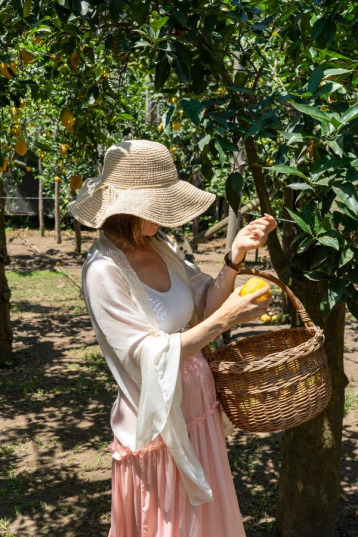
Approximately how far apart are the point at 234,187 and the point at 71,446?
2.69 m

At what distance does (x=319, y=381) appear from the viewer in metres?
1.96

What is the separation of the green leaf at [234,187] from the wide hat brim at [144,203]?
8 cm

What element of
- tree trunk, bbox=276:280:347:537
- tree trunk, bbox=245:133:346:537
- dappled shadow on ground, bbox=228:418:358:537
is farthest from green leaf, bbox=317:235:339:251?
dappled shadow on ground, bbox=228:418:358:537

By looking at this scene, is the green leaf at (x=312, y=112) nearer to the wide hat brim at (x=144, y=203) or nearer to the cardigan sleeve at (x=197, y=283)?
the wide hat brim at (x=144, y=203)

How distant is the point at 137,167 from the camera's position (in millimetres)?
1947

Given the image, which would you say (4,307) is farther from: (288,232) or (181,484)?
(181,484)

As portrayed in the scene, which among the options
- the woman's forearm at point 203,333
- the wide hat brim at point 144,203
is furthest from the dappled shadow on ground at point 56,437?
the wide hat brim at point 144,203

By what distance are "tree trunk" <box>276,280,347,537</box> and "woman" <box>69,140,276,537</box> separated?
81cm

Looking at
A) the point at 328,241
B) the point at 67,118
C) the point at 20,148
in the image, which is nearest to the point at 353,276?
the point at 328,241

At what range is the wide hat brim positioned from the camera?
1.88 metres

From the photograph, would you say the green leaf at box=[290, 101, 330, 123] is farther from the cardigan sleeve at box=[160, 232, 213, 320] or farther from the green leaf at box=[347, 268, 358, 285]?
the cardigan sleeve at box=[160, 232, 213, 320]

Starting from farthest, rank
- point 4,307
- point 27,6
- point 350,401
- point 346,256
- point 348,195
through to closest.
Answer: point 4,307 → point 350,401 → point 27,6 → point 346,256 → point 348,195

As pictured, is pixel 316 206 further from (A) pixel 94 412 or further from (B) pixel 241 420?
(A) pixel 94 412

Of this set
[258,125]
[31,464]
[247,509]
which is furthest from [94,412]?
[258,125]
